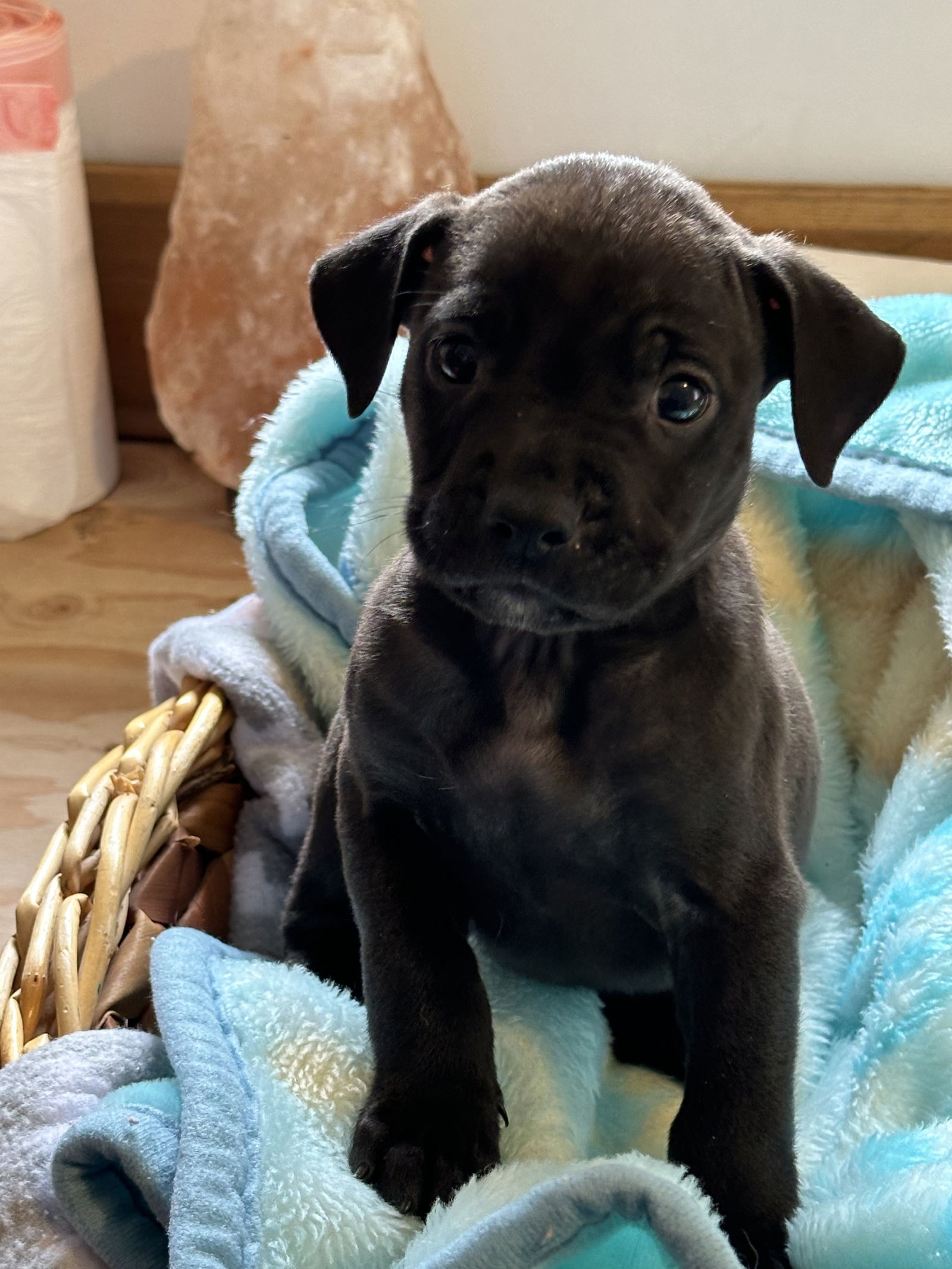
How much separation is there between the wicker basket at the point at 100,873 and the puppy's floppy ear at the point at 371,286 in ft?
1.89

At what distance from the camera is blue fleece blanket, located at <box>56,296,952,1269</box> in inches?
47.9

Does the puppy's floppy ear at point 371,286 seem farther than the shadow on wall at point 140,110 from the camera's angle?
No

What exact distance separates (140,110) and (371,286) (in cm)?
167

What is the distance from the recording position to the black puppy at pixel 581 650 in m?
1.19

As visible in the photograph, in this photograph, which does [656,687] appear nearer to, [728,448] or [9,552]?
[728,448]

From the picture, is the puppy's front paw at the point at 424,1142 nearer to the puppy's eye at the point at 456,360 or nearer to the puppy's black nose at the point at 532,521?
the puppy's black nose at the point at 532,521

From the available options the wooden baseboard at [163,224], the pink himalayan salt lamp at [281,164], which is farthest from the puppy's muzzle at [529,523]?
the wooden baseboard at [163,224]

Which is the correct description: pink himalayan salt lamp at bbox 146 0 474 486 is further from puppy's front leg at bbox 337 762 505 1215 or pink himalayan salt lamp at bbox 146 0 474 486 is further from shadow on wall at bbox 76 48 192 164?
puppy's front leg at bbox 337 762 505 1215

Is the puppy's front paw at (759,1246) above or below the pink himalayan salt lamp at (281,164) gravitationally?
below

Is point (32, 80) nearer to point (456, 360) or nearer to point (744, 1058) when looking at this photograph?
point (456, 360)

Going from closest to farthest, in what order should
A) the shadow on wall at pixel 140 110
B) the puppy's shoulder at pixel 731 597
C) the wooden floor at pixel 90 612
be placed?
the puppy's shoulder at pixel 731 597 < the wooden floor at pixel 90 612 < the shadow on wall at pixel 140 110

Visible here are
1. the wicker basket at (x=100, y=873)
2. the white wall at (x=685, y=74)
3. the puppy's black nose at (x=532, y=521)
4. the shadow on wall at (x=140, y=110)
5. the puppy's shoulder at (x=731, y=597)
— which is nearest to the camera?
the puppy's black nose at (x=532, y=521)

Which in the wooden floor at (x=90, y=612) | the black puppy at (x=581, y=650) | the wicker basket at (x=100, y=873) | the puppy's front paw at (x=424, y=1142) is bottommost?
the wooden floor at (x=90, y=612)

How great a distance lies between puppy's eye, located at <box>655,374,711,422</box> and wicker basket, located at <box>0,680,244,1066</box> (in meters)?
0.80
